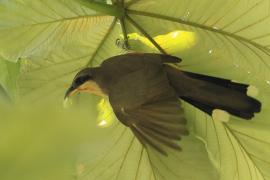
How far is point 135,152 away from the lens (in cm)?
111

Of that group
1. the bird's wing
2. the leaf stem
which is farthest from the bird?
the leaf stem

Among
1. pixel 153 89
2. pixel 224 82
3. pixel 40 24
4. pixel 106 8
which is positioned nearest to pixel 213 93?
pixel 224 82

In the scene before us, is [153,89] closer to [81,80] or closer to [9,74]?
[81,80]

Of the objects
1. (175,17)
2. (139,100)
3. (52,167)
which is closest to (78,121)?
(52,167)

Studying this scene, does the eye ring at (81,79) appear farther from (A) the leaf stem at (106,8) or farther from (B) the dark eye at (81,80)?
(A) the leaf stem at (106,8)

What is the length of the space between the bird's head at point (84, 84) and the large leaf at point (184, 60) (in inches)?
2.1

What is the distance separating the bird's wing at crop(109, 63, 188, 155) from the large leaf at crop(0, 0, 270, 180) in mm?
75

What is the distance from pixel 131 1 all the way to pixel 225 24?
0.21 meters

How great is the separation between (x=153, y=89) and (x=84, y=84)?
0.21 m

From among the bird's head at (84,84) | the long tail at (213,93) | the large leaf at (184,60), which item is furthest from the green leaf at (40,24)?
the long tail at (213,93)

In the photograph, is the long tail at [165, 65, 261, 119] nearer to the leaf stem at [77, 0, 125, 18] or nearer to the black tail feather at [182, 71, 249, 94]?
the black tail feather at [182, 71, 249, 94]

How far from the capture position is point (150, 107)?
0.92 meters

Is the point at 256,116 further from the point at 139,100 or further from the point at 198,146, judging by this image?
the point at 139,100

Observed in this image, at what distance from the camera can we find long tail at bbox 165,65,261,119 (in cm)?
99
